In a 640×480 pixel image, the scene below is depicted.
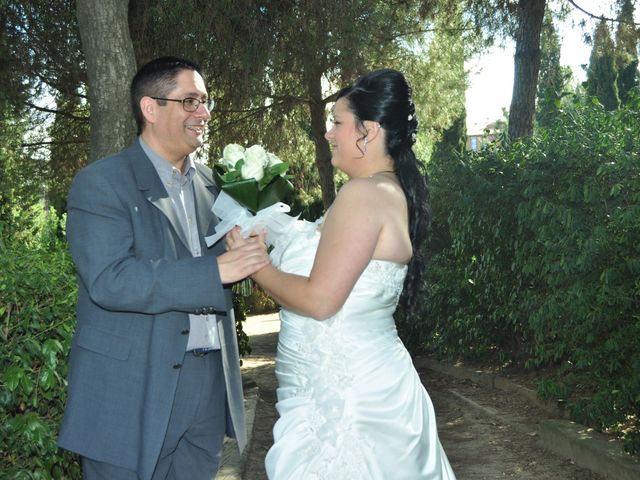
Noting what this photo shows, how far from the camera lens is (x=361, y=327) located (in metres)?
3.47

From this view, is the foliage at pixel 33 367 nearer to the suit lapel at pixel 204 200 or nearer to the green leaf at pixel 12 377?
the green leaf at pixel 12 377

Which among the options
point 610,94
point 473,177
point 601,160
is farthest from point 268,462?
point 610,94

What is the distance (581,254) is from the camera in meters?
6.51

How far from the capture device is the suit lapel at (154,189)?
10.7ft

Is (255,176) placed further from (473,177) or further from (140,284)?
(473,177)

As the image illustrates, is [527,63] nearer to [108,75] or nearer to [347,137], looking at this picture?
[108,75]

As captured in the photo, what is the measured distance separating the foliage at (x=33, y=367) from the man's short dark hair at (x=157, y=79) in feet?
3.22

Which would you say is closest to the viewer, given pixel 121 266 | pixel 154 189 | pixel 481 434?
pixel 121 266

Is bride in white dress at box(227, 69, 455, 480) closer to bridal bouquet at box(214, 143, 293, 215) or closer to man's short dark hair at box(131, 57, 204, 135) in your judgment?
bridal bouquet at box(214, 143, 293, 215)

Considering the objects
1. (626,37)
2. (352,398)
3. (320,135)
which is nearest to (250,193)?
(352,398)

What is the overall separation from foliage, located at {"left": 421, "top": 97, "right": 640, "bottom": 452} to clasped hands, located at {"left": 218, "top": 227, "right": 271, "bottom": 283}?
3.42 m

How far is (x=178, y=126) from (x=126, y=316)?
0.78 metres

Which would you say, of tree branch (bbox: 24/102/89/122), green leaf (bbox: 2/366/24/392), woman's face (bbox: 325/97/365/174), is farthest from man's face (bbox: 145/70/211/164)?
tree branch (bbox: 24/102/89/122)

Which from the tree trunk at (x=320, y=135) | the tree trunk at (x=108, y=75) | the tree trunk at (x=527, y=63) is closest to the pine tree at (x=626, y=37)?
the tree trunk at (x=527, y=63)
